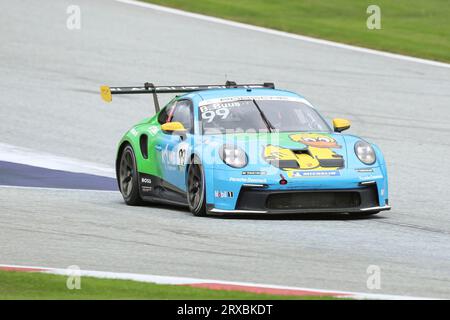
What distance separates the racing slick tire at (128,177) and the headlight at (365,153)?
8.45ft

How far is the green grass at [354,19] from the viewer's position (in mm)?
26172

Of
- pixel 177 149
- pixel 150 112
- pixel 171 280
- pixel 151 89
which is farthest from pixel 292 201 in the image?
pixel 150 112

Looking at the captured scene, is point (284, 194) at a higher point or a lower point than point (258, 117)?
lower

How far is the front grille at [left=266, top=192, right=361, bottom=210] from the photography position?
11.9 metres

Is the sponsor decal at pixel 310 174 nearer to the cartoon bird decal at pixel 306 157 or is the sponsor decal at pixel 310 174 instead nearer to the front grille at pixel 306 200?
the cartoon bird decal at pixel 306 157

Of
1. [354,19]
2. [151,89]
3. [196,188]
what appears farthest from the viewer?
[354,19]

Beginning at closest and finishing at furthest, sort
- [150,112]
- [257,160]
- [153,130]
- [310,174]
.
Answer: [310,174]
[257,160]
[153,130]
[150,112]

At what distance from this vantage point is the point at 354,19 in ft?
92.7

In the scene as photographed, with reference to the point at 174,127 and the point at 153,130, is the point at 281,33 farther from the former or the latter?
the point at 174,127

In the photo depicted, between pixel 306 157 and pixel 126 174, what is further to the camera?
pixel 126 174

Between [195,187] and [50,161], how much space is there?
194 inches

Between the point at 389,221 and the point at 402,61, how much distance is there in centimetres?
1299
